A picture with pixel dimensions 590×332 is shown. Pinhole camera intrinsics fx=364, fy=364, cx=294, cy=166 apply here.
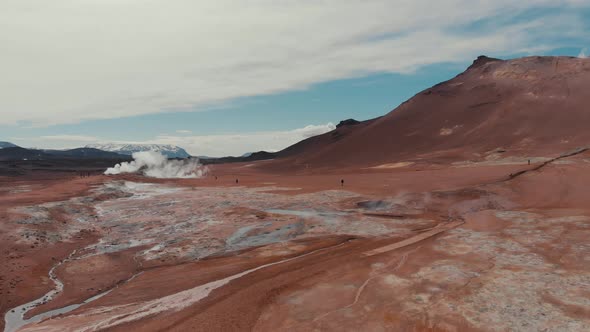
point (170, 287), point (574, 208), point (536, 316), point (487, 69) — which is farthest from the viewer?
point (487, 69)

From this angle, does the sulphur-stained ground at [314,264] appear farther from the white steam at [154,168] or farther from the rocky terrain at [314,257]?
the white steam at [154,168]

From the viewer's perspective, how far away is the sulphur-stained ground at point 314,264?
34.6 feet

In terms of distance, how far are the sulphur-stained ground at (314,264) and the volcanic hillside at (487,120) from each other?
40.0 meters

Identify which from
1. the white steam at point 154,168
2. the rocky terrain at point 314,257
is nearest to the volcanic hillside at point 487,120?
the rocky terrain at point 314,257

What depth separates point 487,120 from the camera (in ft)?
278

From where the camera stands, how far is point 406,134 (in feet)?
327

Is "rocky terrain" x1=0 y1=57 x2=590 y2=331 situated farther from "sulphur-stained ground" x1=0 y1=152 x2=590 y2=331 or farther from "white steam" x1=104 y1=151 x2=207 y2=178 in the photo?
"white steam" x1=104 y1=151 x2=207 y2=178

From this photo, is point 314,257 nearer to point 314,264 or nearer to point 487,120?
point 314,264

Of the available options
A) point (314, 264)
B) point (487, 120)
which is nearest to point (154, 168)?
point (487, 120)

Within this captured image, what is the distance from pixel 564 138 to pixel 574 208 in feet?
167

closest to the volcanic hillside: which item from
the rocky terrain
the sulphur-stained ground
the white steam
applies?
the rocky terrain

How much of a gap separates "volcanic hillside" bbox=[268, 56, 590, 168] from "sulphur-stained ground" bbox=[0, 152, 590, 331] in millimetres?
39980

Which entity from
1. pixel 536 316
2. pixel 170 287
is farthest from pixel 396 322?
pixel 170 287

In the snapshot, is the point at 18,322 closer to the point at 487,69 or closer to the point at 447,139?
the point at 447,139
